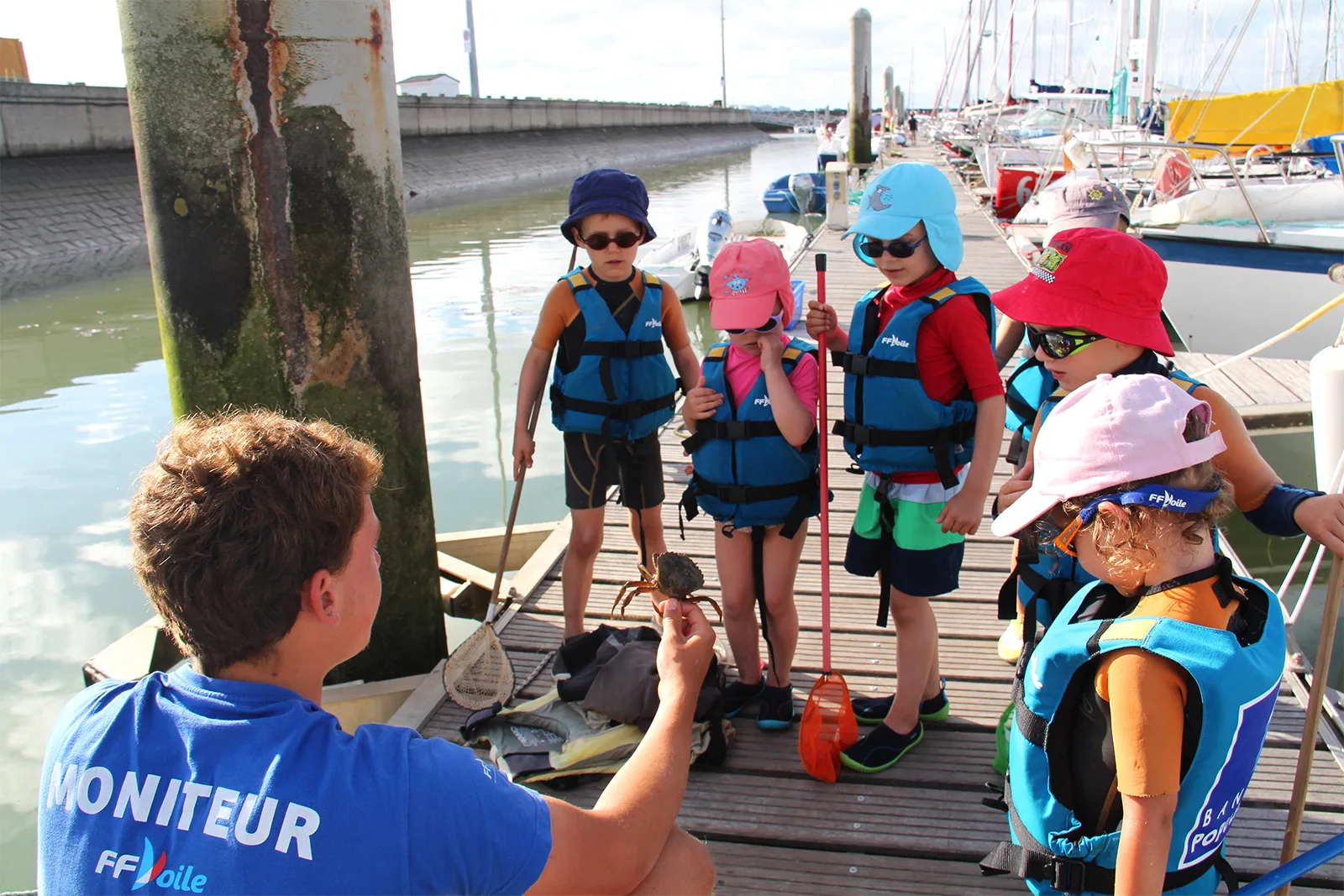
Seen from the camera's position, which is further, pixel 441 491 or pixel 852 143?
pixel 852 143

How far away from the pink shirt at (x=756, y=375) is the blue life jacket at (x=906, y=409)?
0.42 feet

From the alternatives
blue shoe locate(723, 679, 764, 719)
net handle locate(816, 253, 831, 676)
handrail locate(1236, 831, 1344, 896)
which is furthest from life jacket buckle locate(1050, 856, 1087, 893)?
blue shoe locate(723, 679, 764, 719)

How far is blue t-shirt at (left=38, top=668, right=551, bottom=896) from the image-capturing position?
3.91 ft

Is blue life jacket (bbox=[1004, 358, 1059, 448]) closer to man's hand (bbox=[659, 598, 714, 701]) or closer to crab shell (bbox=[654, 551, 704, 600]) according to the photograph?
crab shell (bbox=[654, 551, 704, 600])

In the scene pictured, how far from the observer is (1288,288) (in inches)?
401

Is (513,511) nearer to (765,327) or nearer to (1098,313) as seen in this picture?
(765,327)

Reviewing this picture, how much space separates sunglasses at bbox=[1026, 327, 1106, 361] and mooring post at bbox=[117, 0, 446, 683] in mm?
2240

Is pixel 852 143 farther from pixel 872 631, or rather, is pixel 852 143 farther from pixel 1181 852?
pixel 1181 852

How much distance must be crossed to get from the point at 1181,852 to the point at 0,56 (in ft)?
96.3

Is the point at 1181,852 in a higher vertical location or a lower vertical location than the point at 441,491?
higher

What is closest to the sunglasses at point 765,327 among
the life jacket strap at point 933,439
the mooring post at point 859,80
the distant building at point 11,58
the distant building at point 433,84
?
the life jacket strap at point 933,439

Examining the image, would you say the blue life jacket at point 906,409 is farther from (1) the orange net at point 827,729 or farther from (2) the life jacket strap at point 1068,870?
(2) the life jacket strap at point 1068,870

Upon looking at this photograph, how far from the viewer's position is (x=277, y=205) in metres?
3.20

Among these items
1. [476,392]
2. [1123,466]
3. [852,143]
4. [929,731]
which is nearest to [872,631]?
[929,731]
